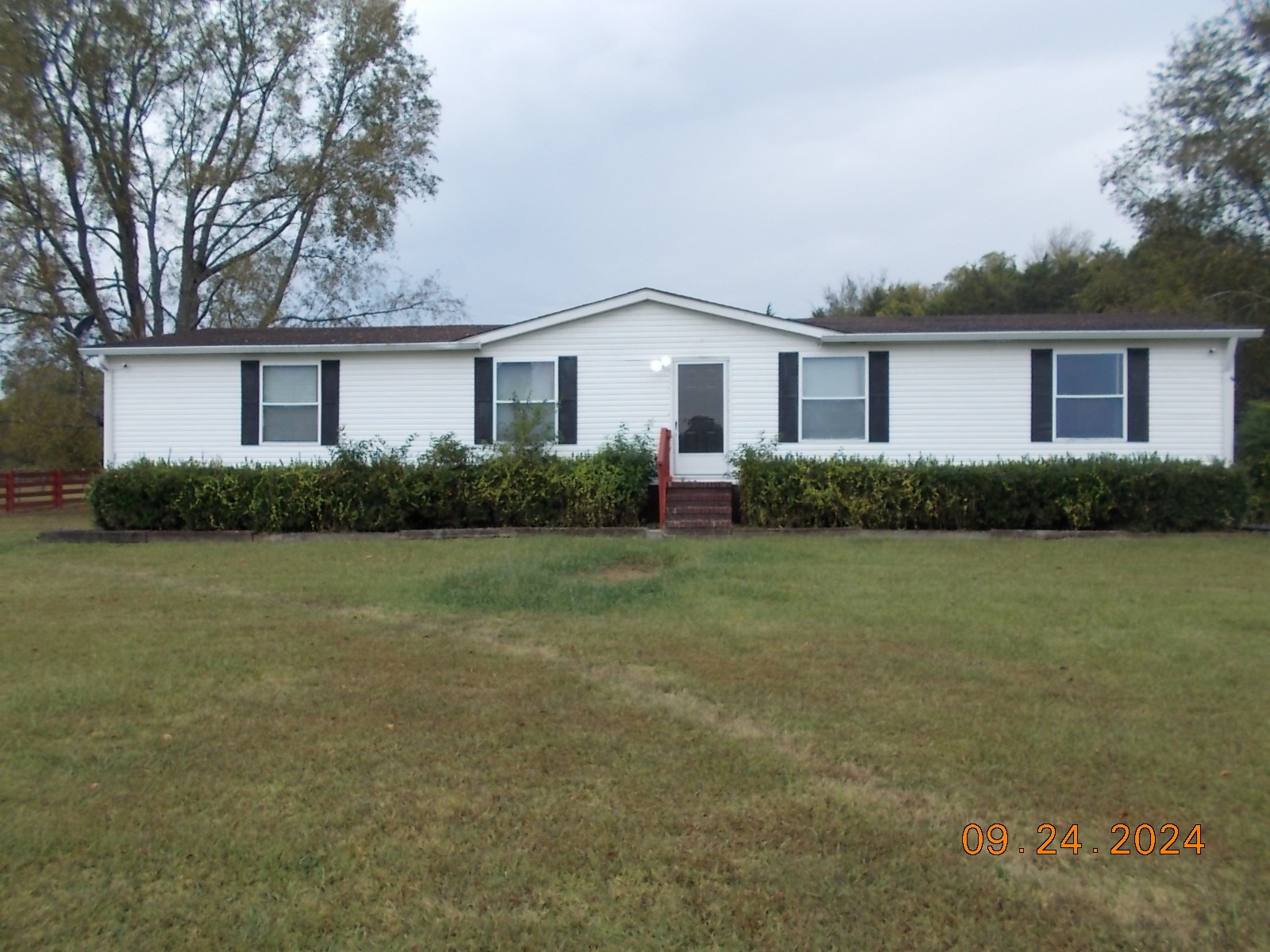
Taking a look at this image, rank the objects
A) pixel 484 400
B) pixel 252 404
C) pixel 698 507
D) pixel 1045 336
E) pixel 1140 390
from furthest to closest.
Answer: pixel 252 404 < pixel 484 400 < pixel 1140 390 < pixel 1045 336 < pixel 698 507

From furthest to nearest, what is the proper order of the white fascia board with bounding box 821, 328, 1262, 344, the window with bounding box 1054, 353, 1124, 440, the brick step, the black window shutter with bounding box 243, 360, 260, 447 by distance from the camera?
the black window shutter with bounding box 243, 360, 260, 447 < the window with bounding box 1054, 353, 1124, 440 < the white fascia board with bounding box 821, 328, 1262, 344 < the brick step

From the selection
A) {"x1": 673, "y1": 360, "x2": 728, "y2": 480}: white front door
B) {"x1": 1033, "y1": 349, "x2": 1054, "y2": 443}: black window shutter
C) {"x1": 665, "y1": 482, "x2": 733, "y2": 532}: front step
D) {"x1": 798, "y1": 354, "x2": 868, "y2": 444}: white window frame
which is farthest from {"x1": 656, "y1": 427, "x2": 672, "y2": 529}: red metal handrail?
{"x1": 1033, "y1": 349, "x2": 1054, "y2": 443}: black window shutter

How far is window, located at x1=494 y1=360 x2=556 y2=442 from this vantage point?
15.2 m

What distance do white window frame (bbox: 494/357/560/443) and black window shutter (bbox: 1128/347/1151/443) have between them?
26.3ft

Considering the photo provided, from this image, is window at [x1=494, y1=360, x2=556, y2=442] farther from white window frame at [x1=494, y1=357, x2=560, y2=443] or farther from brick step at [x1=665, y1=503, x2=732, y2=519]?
brick step at [x1=665, y1=503, x2=732, y2=519]

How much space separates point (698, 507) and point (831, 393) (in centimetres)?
297

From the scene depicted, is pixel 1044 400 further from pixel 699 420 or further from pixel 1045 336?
pixel 699 420

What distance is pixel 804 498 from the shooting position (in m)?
13.2

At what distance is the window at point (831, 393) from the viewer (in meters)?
15.0

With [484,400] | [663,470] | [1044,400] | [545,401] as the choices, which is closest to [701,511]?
[663,470]

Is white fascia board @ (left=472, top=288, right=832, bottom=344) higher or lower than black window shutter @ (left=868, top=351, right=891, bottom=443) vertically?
higher

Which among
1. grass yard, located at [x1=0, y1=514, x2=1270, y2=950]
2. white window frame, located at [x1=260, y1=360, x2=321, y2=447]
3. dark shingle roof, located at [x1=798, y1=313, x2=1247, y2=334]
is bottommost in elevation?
grass yard, located at [x1=0, y1=514, x2=1270, y2=950]

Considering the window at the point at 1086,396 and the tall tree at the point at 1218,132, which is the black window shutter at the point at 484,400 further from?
the tall tree at the point at 1218,132

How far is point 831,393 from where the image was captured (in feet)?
49.1
